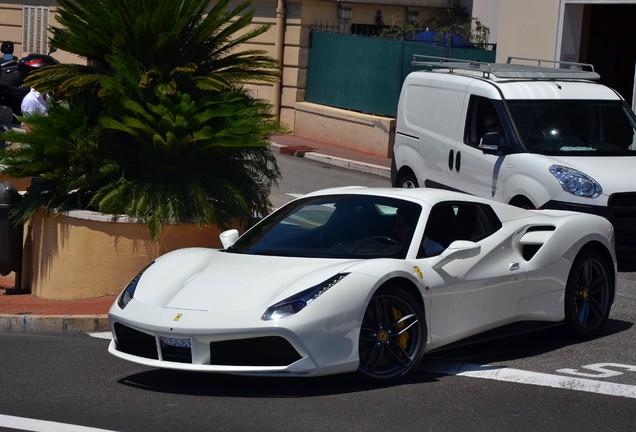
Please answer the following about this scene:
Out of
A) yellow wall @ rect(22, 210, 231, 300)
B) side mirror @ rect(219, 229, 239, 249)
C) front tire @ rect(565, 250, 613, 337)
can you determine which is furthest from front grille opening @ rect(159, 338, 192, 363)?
yellow wall @ rect(22, 210, 231, 300)

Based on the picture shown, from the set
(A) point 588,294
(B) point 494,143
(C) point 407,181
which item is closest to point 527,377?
(A) point 588,294

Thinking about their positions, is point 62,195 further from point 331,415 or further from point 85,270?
point 331,415

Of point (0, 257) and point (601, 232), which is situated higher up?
point (601, 232)

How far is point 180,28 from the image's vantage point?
10.9 metres

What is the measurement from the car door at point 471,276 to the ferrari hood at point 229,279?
2.43 feet

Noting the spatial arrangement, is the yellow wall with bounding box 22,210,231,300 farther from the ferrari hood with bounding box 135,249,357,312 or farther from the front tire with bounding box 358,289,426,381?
the front tire with bounding box 358,289,426,381

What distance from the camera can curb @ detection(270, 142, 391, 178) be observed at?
→ 20812 millimetres

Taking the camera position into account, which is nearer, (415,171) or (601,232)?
(601,232)

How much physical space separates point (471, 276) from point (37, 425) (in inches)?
127

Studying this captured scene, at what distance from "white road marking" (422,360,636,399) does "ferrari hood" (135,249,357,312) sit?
113 centimetres

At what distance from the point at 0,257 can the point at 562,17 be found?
1240 cm

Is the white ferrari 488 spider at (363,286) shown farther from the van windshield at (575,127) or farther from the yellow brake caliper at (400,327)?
the van windshield at (575,127)

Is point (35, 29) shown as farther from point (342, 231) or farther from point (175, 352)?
point (175, 352)

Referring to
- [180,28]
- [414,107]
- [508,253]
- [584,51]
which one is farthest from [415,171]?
[584,51]
